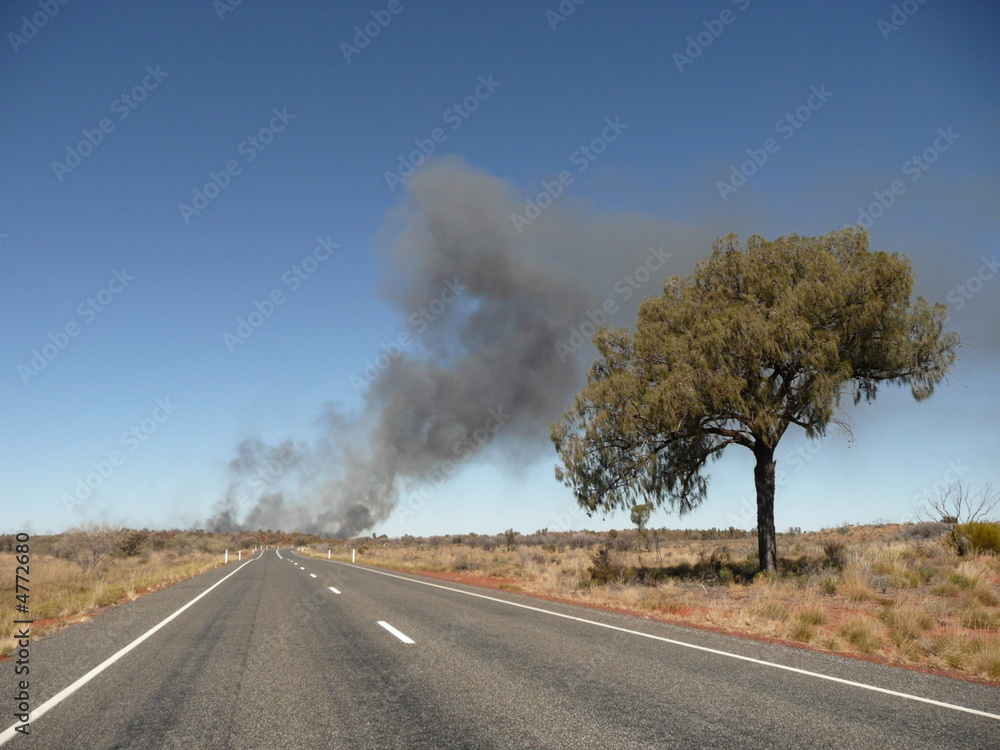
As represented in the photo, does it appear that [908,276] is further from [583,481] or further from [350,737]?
[350,737]

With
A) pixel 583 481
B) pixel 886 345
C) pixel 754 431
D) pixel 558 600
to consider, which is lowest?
pixel 558 600

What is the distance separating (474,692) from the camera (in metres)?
5.71

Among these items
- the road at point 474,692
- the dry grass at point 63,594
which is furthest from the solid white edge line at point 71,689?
the dry grass at point 63,594

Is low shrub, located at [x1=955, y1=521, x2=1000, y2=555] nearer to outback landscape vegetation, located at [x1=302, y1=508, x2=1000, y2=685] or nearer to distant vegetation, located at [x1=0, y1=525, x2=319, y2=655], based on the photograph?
outback landscape vegetation, located at [x1=302, y1=508, x2=1000, y2=685]

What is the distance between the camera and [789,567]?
64.3 ft

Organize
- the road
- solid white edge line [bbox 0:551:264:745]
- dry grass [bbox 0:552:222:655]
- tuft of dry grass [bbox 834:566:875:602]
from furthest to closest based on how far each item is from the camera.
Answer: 1. tuft of dry grass [bbox 834:566:875:602]
2. dry grass [bbox 0:552:222:655]
3. solid white edge line [bbox 0:551:264:745]
4. the road

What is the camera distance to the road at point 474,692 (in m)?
4.54

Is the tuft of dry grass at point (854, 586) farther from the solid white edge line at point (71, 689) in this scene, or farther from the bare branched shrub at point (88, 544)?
the bare branched shrub at point (88, 544)

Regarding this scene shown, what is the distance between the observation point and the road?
4543mm

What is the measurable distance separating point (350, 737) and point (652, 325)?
1669cm

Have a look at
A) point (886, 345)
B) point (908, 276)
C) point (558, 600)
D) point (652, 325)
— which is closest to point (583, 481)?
point (558, 600)

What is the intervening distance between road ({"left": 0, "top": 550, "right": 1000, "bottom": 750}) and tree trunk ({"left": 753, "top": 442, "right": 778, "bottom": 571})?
9285 mm

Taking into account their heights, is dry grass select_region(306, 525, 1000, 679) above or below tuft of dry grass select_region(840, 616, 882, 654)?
below

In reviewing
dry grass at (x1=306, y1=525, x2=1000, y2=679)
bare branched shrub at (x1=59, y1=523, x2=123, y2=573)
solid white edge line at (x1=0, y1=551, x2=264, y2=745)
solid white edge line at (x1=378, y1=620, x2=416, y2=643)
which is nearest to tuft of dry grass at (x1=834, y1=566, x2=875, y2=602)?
dry grass at (x1=306, y1=525, x2=1000, y2=679)
